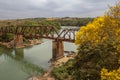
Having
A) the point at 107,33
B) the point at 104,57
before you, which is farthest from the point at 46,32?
the point at 104,57

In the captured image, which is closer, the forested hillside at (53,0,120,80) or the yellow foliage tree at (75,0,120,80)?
the yellow foliage tree at (75,0,120,80)

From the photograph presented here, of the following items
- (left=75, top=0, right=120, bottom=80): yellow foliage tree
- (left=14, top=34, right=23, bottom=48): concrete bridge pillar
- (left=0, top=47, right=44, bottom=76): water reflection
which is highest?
(left=75, top=0, right=120, bottom=80): yellow foliage tree

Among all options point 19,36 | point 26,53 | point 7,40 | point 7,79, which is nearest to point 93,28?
point 7,79

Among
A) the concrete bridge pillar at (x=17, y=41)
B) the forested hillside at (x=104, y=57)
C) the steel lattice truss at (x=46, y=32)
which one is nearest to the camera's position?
the forested hillside at (x=104, y=57)

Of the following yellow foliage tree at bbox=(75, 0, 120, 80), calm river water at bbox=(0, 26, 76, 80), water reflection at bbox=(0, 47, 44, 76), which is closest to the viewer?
yellow foliage tree at bbox=(75, 0, 120, 80)

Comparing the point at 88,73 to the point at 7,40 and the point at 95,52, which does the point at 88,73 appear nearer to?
the point at 95,52

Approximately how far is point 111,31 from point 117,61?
27.3ft

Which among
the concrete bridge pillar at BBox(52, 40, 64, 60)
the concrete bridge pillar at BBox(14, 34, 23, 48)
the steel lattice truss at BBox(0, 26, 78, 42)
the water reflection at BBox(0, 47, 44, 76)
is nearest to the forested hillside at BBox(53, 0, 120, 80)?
the water reflection at BBox(0, 47, 44, 76)

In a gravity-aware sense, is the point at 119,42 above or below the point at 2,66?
above

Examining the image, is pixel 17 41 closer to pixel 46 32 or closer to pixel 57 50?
pixel 46 32

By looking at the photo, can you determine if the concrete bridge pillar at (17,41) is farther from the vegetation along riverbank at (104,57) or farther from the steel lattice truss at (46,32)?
the vegetation along riverbank at (104,57)

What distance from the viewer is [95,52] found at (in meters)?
22.0

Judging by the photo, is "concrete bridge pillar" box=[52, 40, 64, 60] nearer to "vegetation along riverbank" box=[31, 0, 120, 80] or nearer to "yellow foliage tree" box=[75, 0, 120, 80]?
"yellow foliage tree" box=[75, 0, 120, 80]

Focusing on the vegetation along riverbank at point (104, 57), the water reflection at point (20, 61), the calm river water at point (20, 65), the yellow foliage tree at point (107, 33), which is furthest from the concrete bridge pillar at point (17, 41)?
the vegetation along riverbank at point (104, 57)
